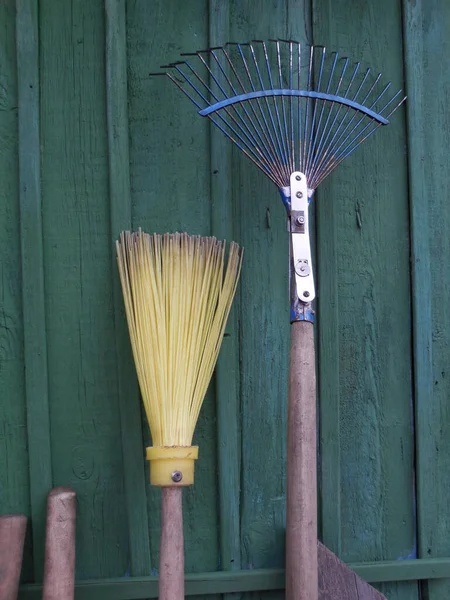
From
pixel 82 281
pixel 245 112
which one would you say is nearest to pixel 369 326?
pixel 245 112

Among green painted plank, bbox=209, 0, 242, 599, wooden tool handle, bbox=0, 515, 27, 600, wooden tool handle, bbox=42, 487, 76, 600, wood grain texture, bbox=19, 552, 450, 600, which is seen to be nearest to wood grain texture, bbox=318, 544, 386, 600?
wood grain texture, bbox=19, 552, 450, 600

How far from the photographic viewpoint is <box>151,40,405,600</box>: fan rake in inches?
64.7

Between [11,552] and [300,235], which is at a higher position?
[300,235]

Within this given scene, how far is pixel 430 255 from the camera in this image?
199cm

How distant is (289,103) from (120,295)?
62 cm

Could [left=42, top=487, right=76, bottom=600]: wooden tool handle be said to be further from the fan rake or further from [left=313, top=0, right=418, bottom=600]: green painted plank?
[left=313, top=0, right=418, bottom=600]: green painted plank

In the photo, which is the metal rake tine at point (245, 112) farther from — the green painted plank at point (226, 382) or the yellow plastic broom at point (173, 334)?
the yellow plastic broom at point (173, 334)

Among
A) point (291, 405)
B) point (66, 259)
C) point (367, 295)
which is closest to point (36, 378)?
point (66, 259)

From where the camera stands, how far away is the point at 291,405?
5.44 feet

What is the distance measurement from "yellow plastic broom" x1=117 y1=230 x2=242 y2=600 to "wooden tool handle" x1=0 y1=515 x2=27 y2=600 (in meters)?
0.32

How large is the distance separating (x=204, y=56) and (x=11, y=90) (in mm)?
473

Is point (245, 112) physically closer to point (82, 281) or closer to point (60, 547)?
point (82, 281)

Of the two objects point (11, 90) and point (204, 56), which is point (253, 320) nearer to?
point (204, 56)

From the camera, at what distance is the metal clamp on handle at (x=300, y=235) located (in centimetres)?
171
